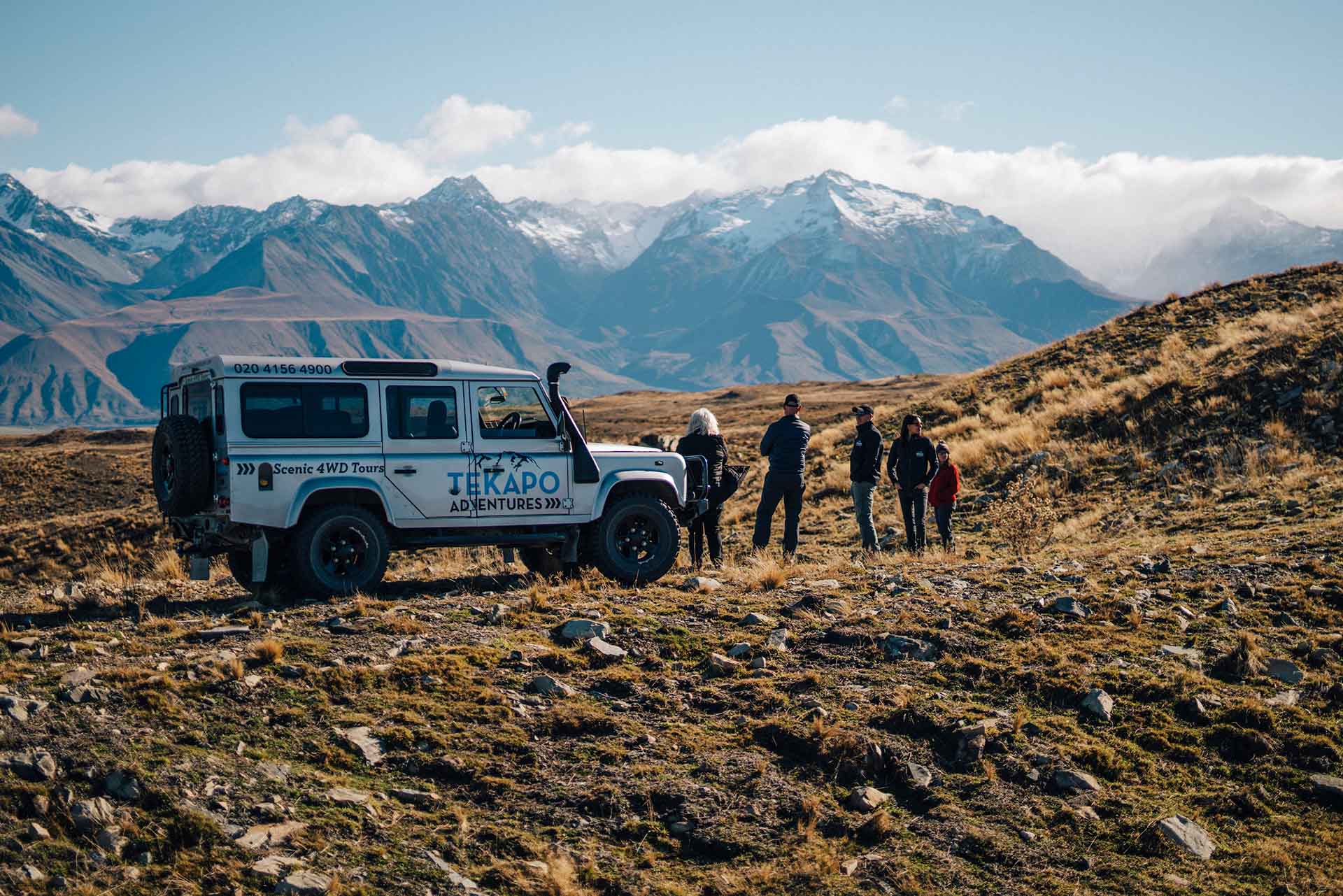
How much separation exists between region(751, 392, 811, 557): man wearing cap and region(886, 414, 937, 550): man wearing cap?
5.32ft

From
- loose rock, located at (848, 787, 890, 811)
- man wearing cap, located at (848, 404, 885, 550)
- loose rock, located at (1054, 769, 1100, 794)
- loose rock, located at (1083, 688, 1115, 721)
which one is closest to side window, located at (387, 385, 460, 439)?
loose rock, located at (848, 787, 890, 811)

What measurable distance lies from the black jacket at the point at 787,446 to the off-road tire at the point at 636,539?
2.94 meters

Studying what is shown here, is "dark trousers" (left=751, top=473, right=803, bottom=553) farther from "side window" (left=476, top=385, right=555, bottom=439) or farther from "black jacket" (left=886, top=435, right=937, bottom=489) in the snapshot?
"side window" (left=476, top=385, right=555, bottom=439)

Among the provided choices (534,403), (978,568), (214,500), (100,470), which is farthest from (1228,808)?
(100,470)

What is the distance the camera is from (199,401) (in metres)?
11.1

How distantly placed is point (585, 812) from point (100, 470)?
151ft

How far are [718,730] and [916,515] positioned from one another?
911 centimetres

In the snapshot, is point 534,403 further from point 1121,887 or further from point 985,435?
point 985,435

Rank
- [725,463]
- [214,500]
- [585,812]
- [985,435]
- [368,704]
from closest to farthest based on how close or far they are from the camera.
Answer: [585,812]
[368,704]
[214,500]
[725,463]
[985,435]

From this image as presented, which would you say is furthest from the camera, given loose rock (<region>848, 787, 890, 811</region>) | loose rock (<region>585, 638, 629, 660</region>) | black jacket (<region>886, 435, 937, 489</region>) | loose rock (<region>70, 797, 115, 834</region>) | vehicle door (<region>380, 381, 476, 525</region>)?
black jacket (<region>886, 435, 937, 489</region>)

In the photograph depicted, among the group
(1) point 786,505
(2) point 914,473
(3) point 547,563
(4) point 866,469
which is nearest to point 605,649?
(3) point 547,563

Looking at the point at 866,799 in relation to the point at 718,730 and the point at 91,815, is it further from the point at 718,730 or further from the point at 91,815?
the point at 91,815

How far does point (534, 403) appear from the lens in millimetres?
12117

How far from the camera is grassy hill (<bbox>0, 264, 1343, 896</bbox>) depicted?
619 cm
